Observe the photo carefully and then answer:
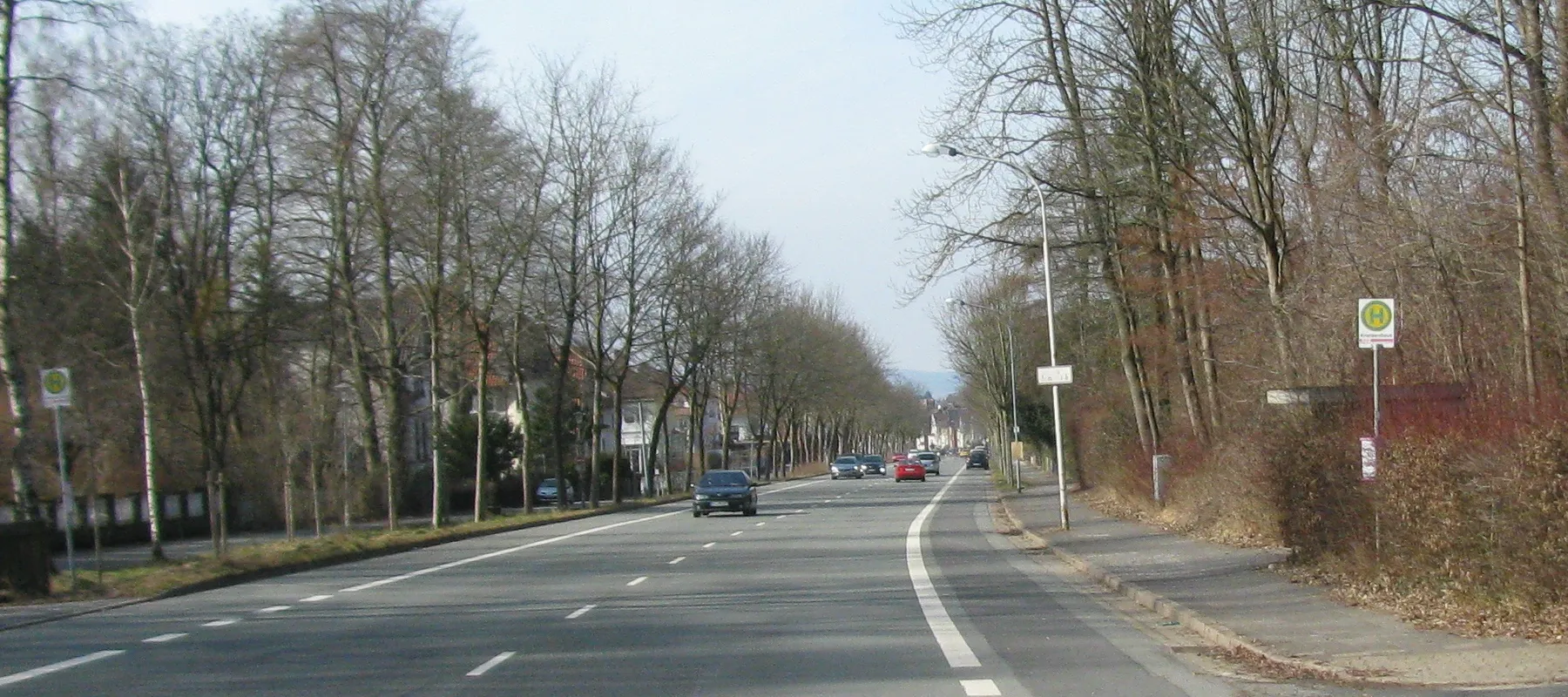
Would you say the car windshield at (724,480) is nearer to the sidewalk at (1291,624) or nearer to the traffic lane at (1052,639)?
the traffic lane at (1052,639)

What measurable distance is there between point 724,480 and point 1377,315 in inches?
1259

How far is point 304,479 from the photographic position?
4081cm

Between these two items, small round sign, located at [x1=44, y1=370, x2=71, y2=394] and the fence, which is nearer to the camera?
small round sign, located at [x1=44, y1=370, x2=71, y2=394]

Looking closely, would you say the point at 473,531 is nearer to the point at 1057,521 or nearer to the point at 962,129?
the point at 1057,521

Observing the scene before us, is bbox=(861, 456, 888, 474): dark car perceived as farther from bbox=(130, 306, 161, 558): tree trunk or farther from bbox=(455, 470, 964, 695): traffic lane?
bbox=(455, 470, 964, 695): traffic lane

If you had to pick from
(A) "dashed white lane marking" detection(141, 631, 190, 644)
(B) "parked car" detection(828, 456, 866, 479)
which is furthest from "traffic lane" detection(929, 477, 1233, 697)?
(B) "parked car" detection(828, 456, 866, 479)

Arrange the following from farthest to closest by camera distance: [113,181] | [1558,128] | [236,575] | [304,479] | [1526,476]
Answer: [304,479] < [113,181] < [236,575] < [1558,128] < [1526,476]

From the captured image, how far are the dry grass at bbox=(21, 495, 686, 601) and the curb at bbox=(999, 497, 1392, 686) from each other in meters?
13.3

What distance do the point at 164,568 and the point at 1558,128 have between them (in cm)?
2095

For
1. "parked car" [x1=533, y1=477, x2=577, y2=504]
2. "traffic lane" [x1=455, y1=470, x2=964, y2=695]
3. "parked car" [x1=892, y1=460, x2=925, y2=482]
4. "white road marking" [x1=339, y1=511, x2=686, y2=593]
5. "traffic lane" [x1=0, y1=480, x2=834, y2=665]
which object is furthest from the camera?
"parked car" [x1=892, y1=460, x2=925, y2=482]

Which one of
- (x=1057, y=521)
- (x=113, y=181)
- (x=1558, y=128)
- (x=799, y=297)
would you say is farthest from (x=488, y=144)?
(x=799, y=297)

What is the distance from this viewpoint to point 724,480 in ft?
146

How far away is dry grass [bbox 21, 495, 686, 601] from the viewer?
20438 mm

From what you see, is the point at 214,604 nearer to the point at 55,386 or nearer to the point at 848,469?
the point at 55,386
